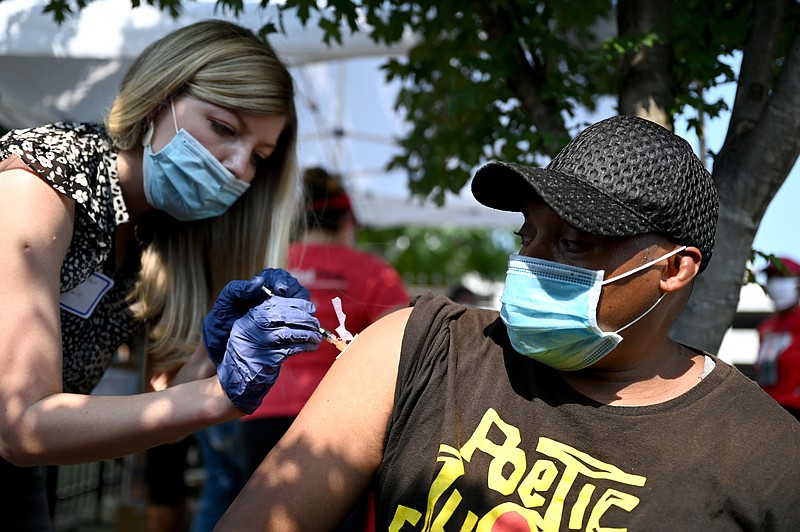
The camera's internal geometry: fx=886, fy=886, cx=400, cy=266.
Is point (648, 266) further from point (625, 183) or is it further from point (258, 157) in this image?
point (258, 157)

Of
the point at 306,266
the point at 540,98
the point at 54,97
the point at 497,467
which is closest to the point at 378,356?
the point at 497,467

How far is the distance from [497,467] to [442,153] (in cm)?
252

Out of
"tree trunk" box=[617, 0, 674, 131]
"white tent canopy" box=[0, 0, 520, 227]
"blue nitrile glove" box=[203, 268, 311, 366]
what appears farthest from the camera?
"white tent canopy" box=[0, 0, 520, 227]

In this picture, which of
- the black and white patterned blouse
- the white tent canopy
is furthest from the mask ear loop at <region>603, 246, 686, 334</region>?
the white tent canopy

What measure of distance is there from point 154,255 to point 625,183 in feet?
4.52

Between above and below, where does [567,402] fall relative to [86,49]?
below

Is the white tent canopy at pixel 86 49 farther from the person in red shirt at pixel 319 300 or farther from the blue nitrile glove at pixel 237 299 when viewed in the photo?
the blue nitrile glove at pixel 237 299

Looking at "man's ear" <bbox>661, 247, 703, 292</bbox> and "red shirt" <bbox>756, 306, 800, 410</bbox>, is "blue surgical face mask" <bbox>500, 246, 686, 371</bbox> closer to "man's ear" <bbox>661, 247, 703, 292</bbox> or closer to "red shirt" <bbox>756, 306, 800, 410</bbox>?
"man's ear" <bbox>661, 247, 703, 292</bbox>

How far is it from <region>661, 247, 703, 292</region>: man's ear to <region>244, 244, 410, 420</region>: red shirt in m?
1.88

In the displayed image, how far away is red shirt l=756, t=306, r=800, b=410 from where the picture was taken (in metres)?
5.54

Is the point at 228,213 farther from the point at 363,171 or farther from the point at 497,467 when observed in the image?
the point at 363,171

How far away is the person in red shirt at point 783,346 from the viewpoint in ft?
18.2

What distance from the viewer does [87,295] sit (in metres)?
2.21

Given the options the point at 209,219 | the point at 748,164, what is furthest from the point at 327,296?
the point at 748,164
